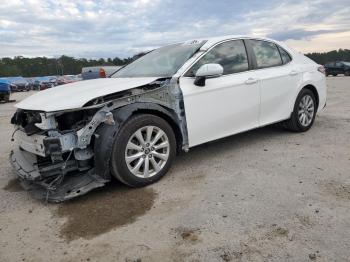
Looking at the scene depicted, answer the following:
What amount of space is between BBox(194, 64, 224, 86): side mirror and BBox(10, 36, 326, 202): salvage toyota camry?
0.04 ft

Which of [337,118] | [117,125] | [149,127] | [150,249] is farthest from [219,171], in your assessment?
[337,118]

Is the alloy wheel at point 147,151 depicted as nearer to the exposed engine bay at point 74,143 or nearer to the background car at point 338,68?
the exposed engine bay at point 74,143

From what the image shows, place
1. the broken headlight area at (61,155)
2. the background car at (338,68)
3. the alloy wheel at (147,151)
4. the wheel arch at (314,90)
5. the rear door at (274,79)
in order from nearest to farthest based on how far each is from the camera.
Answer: the broken headlight area at (61,155), the alloy wheel at (147,151), the rear door at (274,79), the wheel arch at (314,90), the background car at (338,68)

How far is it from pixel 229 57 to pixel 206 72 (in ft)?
2.79

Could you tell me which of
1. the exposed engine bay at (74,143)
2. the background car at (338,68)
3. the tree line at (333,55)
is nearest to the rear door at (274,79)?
the exposed engine bay at (74,143)

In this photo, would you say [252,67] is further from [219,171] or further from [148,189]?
[148,189]

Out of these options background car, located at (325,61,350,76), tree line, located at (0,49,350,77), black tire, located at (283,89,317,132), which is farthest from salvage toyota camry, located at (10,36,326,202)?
tree line, located at (0,49,350,77)

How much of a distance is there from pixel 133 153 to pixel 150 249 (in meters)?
1.40

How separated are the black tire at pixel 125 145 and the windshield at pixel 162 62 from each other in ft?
2.34

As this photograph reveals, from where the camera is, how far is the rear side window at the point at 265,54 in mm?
5547

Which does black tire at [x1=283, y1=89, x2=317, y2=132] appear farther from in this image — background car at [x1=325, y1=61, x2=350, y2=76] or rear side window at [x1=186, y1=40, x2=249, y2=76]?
background car at [x1=325, y1=61, x2=350, y2=76]

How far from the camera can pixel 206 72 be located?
4500 mm

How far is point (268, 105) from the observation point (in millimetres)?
5570

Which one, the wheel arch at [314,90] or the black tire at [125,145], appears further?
the wheel arch at [314,90]
